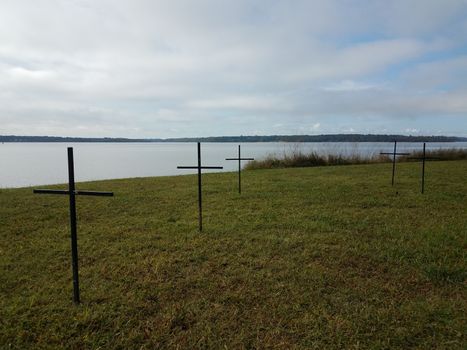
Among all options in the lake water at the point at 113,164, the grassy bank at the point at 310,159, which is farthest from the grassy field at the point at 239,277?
the grassy bank at the point at 310,159

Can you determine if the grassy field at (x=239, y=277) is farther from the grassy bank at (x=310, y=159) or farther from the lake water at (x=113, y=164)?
the grassy bank at (x=310, y=159)

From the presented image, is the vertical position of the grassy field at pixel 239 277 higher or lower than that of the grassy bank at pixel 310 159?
lower

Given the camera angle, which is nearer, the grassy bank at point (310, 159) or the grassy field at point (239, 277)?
the grassy field at point (239, 277)

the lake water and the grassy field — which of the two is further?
the lake water

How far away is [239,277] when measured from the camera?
317 cm

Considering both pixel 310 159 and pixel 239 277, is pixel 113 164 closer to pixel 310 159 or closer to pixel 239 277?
pixel 310 159

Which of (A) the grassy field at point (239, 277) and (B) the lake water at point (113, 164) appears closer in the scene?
(A) the grassy field at point (239, 277)

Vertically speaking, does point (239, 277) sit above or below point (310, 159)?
below

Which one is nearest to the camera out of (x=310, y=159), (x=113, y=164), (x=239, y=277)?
(x=239, y=277)

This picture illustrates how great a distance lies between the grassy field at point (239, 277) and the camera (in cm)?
234

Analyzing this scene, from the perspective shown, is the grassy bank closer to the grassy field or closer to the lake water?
the lake water

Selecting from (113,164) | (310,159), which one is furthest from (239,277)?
(113,164)

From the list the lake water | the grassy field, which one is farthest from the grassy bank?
the grassy field

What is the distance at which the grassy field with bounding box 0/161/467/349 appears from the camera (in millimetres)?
2342
